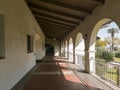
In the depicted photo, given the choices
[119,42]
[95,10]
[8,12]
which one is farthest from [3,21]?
[119,42]

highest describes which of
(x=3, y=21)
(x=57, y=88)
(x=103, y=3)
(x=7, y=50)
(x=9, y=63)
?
(x=103, y=3)

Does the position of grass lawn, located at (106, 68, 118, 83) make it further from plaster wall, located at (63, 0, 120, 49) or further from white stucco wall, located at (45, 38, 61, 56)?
white stucco wall, located at (45, 38, 61, 56)

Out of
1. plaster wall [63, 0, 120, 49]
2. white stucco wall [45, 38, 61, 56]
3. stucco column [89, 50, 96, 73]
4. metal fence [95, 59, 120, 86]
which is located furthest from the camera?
white stucco wall [45, 38, 61, 56]

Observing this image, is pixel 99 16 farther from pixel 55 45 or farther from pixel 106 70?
pixel 55 45

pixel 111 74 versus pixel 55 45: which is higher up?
pixel 55 45

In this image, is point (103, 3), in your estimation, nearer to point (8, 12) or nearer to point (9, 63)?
point (8, 12)

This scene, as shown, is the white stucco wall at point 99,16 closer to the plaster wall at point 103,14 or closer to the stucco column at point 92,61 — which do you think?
the plaster wall at point 103,14

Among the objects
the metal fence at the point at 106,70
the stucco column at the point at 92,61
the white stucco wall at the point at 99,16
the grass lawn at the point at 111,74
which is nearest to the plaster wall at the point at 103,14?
the white stucco wall at the point at 99,16

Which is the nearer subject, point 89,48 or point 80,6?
point 80,6

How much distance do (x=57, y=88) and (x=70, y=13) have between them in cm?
418

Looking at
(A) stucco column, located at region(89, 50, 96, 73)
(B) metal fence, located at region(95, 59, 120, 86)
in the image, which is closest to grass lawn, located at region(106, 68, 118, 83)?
(B) metal fence, located at region(95, 59, 120, 86)

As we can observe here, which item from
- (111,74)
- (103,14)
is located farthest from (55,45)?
→ (103,14)

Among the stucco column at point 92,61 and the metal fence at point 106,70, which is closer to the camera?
the metal fence at point 106,70

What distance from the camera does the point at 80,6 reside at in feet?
23.6
